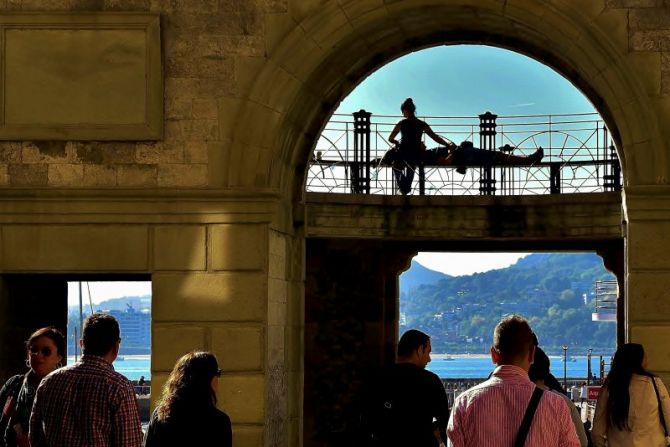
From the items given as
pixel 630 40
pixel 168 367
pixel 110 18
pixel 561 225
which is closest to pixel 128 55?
pixel 110 18

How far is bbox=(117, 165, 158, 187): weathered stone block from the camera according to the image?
12.2 m

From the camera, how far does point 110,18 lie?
1224 centimetres

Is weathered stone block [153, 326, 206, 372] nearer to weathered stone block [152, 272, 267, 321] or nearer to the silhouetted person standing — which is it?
weathered stone block [152, 272, 267, 321]

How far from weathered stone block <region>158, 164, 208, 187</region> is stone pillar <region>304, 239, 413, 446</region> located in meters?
9.20

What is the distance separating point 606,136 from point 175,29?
367 inches

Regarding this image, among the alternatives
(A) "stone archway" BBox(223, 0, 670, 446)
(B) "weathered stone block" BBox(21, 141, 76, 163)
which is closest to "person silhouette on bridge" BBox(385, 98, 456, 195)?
(A) "stone archway" BBox(223, 0, 670, 446)

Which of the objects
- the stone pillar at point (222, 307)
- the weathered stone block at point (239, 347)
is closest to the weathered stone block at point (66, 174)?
the stone pillar at point (222, 307)

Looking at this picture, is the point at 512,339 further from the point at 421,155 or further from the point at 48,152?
the point at 421,155

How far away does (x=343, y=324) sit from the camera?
2175 centimetres

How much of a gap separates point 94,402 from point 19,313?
238 inches

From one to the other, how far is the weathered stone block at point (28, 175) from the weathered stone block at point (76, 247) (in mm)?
398

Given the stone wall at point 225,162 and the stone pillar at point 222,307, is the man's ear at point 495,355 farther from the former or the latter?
the stone pillar at point 222,307

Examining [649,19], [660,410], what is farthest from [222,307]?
[649,19]

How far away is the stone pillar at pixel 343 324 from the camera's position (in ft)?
70.7
